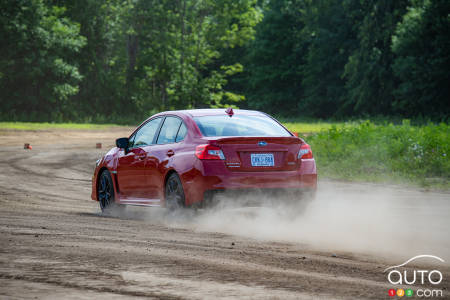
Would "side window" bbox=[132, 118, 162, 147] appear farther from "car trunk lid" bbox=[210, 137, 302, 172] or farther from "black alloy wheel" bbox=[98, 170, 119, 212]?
"car trunk lid" bbox=[210, 137, 302, 172]

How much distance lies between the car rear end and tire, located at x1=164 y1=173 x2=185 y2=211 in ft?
1.33

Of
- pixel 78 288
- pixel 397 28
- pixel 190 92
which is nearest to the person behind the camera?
pixel 78 288

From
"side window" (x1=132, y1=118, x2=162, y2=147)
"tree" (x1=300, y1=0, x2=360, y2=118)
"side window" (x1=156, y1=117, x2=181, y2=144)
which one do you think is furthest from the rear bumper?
"tree" (x1=300, y1=0, x2=360, y2=118)

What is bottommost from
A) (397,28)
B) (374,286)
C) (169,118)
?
(374,286)

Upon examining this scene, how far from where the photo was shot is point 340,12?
8038 centimetres

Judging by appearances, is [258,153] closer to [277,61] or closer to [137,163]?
[137,163]

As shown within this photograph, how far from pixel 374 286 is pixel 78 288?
94.2 inches

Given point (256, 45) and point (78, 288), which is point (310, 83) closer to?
point (256, 45)

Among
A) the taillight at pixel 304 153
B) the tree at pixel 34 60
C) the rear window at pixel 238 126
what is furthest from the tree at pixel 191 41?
the taillight at pixel 304 153

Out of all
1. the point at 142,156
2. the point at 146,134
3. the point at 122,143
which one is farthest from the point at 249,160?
the point at 122,143

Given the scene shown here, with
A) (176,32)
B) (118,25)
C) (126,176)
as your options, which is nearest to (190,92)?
(176,32)

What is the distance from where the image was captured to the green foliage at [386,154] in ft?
60.1

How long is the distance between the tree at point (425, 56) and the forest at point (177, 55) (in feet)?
0.28

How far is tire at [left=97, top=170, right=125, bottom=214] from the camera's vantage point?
1227 centimetres
